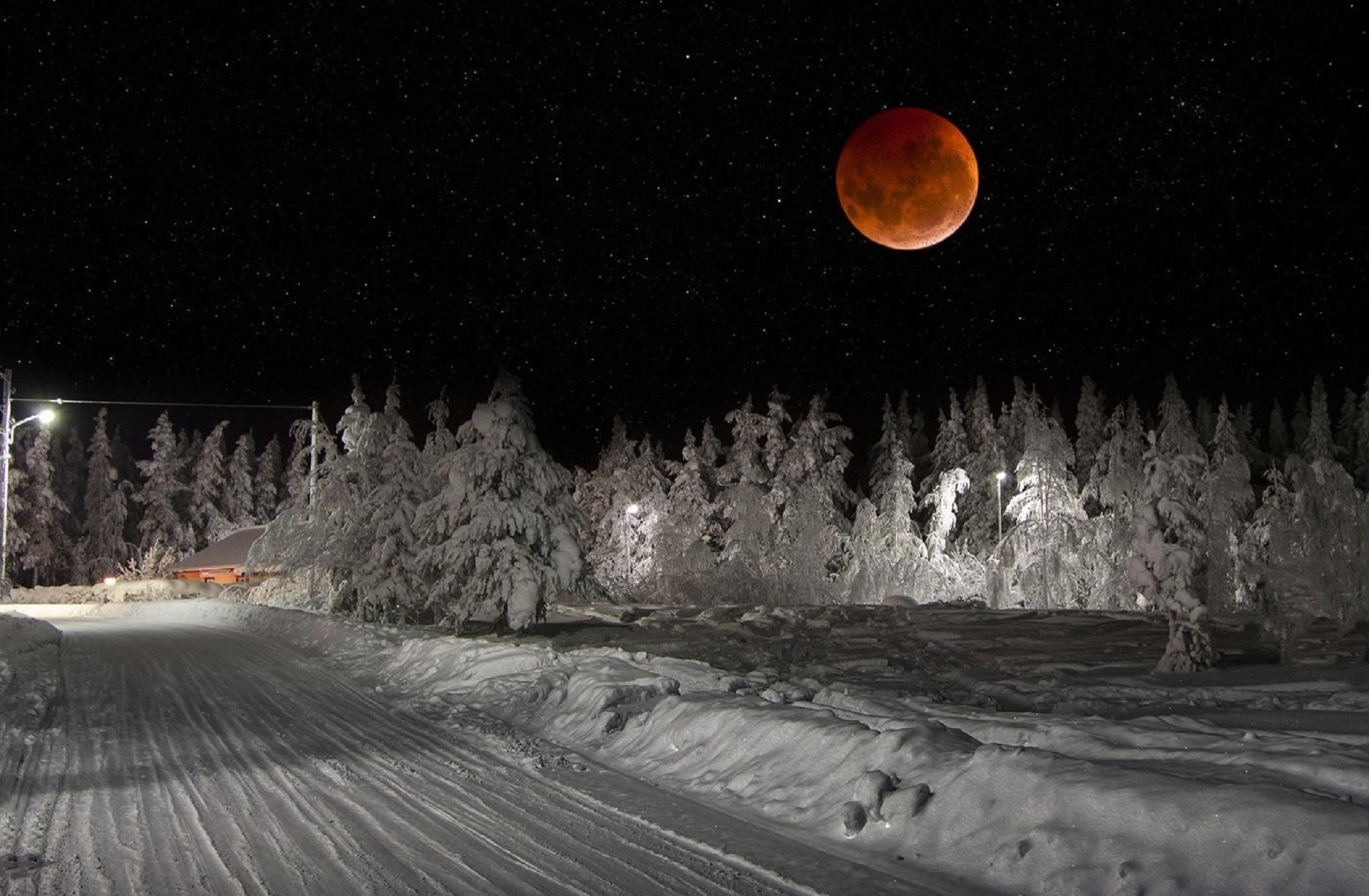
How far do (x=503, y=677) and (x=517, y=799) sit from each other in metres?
6.91

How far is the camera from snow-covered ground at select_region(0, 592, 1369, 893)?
5.58 metres

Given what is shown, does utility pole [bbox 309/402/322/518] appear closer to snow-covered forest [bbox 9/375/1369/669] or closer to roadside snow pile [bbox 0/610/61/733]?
snow-covered forest [bbox 9/375/1369/669]

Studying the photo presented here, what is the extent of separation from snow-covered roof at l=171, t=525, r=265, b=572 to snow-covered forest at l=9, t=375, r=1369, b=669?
4070 mm

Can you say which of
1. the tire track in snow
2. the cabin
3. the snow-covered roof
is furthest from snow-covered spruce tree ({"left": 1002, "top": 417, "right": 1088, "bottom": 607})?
the cabin

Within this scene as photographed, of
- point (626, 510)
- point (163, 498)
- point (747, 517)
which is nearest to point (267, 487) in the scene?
point (163, 498)

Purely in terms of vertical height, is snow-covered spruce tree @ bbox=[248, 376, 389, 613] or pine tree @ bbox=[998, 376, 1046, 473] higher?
pine tree @ bbox=[998, 376, 1046, 473]

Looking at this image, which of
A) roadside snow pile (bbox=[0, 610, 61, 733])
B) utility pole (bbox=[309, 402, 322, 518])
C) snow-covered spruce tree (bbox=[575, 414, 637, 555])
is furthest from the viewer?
snow-covered spruce tree (bbox=[575, 414, 637, 555])

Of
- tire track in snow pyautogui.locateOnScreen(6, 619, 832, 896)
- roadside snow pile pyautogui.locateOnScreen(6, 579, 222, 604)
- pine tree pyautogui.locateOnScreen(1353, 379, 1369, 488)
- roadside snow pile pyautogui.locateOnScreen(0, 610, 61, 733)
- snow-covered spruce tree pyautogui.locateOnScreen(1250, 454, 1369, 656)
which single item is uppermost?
pine tree pyautogui.locateOnScreen(1353, 379, 1369, 488)

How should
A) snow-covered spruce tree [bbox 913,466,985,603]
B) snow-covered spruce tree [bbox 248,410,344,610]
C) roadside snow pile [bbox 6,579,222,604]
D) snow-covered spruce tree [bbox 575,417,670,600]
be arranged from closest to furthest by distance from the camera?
snow-covered spruce tree [bbox 248,410,344,610] → snow-covered spruce tree [bbox 913,466,985,603] → roadside snow pile [bbox 6,579,222,604] → snow-covered spruce tree [bbox 575,417,670,600]

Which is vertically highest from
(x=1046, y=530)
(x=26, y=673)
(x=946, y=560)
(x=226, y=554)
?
(x=1046, y=530)

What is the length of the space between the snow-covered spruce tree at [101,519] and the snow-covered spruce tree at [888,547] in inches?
2427

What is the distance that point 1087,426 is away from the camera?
2623 inches

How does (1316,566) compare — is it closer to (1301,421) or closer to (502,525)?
(502,525)

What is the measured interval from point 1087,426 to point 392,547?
5275 cm
